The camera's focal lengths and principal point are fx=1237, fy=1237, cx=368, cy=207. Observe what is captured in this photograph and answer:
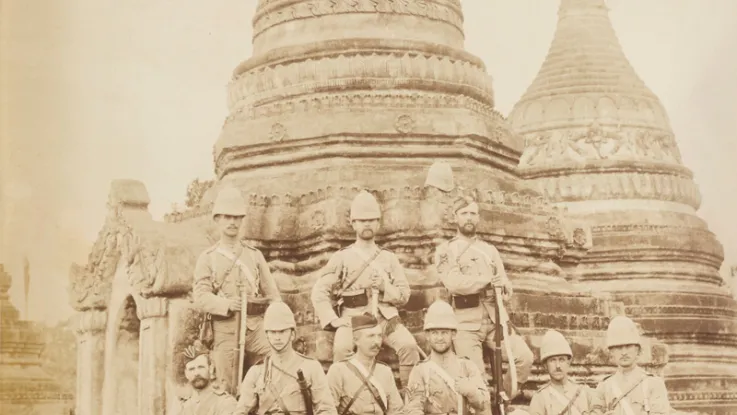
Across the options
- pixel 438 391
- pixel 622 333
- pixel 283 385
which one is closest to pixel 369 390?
pixel 438 391

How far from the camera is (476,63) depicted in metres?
16.3

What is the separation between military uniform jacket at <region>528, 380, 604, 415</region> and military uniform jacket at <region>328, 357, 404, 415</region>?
136 centimetres

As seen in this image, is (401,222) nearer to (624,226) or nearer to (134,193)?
(134,193)

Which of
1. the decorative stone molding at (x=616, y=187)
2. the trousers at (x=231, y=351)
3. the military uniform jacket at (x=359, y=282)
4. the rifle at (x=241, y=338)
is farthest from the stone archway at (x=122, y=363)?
the decorative stone molding at (x=616, y=187)

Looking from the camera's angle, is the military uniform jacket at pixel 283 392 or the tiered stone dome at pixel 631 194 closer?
the military uniform jacket at pixel 283 392

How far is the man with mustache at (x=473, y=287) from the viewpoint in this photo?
1184 centimetres

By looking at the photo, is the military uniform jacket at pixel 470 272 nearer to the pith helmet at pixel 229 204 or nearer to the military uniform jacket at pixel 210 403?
the pith helmet at pixel 229 204

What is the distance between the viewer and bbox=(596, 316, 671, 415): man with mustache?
11211 mm

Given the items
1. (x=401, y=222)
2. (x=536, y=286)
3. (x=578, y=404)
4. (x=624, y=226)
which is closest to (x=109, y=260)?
(x=401, y=222)

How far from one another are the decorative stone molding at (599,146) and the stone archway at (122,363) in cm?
1255

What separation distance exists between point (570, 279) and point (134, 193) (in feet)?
17.9

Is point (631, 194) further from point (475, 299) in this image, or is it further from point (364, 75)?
point (475, 299)

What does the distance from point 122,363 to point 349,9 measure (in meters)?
Result: 5.24

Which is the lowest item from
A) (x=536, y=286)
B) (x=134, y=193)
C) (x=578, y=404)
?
(x=578, y=404)
